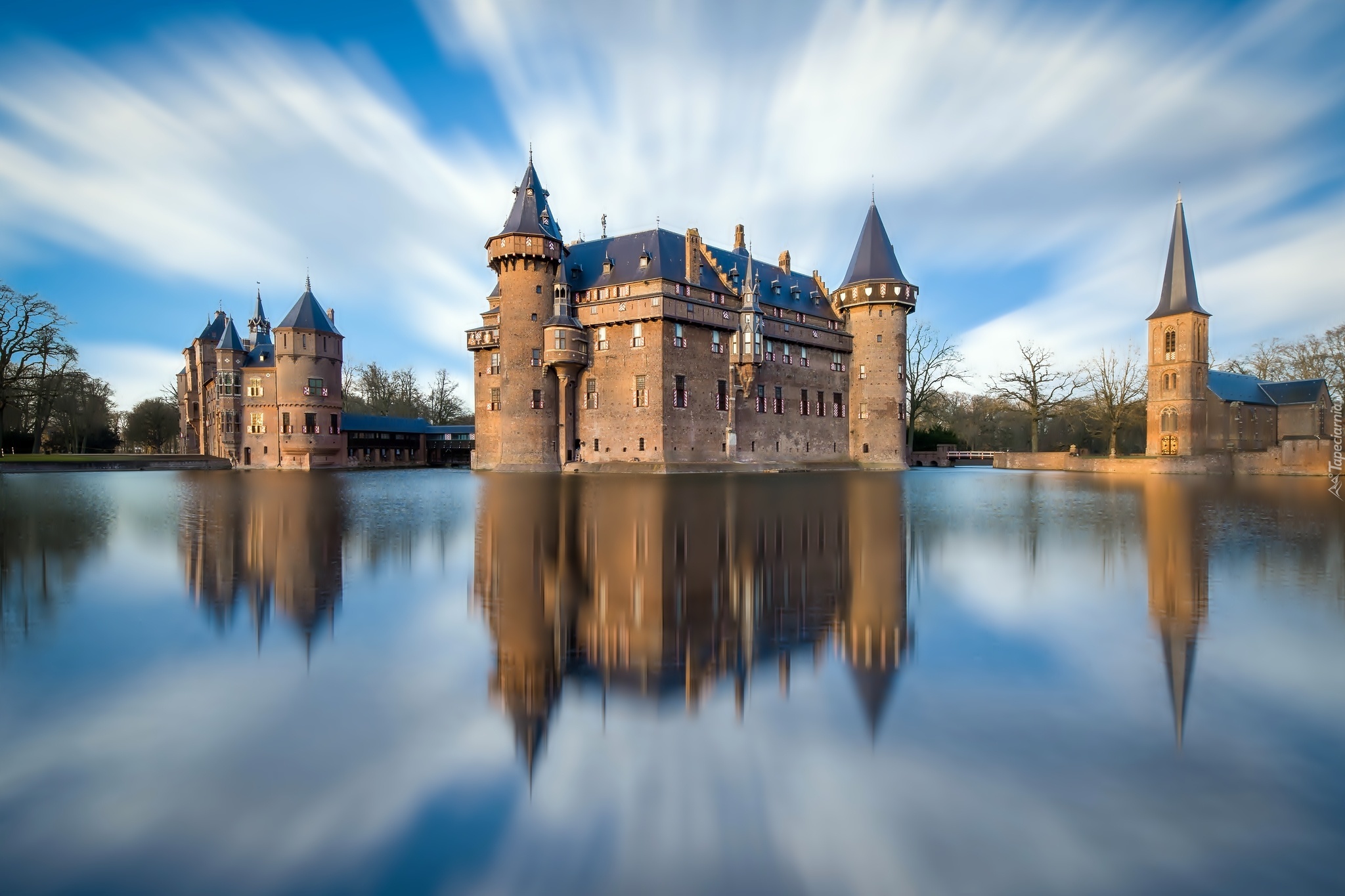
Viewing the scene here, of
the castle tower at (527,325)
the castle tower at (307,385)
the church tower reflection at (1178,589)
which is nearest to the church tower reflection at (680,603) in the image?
the church tower reflection at (1178,589)

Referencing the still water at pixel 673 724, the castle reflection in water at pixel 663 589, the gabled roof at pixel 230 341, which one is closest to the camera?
the still water at pixel 673 724

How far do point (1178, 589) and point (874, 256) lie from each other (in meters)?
48.8

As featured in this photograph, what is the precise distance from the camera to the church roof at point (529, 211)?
4269cm

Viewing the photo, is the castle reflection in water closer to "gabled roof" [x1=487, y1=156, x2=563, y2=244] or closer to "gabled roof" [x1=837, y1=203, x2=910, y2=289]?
"gabled roof" [x1=487, y1=156, x2=563, y2=244]

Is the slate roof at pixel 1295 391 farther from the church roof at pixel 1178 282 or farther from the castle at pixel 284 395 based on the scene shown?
the castle at pixel 284 395

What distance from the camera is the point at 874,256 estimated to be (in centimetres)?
5412

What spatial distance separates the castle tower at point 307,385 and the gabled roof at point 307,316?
1.9 inches

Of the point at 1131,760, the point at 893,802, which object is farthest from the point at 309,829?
the point at 1131,760

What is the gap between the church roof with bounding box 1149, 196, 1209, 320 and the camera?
48.7 m

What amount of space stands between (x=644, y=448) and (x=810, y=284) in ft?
75.5

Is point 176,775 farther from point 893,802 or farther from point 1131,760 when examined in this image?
point 1131,760

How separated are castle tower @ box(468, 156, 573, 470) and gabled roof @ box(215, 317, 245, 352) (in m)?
29.8

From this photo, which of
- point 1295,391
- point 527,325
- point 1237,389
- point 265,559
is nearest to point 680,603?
point 265,559

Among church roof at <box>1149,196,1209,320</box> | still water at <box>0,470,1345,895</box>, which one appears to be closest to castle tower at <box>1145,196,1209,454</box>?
church roof at <box>1149,196,1209,320</box>
